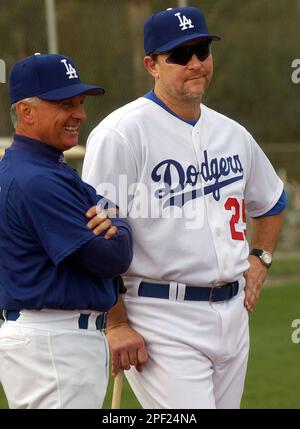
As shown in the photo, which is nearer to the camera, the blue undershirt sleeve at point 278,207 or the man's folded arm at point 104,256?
the man's folded arm at point 104,256

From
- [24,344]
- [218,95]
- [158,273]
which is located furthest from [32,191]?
[218,95]

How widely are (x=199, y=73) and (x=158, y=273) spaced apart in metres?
0.89

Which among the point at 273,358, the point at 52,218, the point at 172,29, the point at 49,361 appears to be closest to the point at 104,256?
the point at 52,218

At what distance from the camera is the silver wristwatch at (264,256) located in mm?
5040

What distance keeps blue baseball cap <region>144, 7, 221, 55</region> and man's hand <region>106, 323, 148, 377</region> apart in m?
1.23

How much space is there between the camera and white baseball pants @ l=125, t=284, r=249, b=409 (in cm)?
437

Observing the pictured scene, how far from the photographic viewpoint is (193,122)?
466cm

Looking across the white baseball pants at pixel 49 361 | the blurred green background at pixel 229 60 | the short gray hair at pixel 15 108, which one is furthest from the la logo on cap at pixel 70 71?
the blurred green background at pixel 229 60

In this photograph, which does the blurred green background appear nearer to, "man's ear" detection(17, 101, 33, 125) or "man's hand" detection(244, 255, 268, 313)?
"man's hand" detection(244, 255, 268, 313)

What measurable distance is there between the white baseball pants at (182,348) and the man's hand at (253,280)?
21cm

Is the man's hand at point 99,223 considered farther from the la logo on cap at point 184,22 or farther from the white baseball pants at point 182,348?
the la logo on cap at point 184,22

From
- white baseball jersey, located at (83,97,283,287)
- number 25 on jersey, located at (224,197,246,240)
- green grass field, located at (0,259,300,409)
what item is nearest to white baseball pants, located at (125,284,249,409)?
white baseball jersey, located at (83,97,283,287)

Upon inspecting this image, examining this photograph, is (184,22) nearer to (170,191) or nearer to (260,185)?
(170,191)

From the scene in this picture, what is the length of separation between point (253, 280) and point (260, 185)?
0.47m
